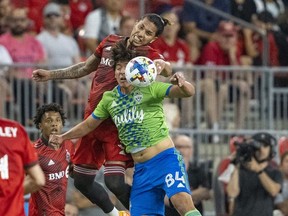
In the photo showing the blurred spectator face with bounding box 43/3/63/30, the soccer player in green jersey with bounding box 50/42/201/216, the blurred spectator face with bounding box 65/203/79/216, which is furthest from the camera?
the blurred spectator face with bounding box 43/3/63/30

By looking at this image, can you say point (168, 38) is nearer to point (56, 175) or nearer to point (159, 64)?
point (56, 175)

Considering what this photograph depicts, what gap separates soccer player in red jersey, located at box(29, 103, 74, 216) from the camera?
13.6 meters

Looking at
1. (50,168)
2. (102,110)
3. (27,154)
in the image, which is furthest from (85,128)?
(27,154)

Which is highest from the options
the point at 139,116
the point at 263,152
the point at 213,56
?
the point at 213,56

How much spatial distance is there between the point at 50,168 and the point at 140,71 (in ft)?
5.67

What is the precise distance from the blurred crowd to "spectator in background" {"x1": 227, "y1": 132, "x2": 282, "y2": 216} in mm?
1906

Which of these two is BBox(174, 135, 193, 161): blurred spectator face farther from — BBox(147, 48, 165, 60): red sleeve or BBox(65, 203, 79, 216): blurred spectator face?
BBox(147, 48, 165, 60): red sleeve

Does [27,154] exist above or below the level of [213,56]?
below

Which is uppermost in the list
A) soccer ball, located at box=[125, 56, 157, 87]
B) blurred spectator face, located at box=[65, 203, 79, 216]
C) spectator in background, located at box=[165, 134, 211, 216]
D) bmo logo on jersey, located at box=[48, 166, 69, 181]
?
soccer ball, located at box=[125, 56, 157, 87]

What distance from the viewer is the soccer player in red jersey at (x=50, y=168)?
13.6 metres

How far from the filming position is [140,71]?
41.2 feet

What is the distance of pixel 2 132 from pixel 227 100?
8.78 metres

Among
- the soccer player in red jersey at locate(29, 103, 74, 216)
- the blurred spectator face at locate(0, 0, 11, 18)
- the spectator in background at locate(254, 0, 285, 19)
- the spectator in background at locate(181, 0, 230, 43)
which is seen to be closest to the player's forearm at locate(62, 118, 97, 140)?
the soccer player in red jersey at locate(29, 103, 74, 216)

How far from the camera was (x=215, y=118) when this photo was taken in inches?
754
